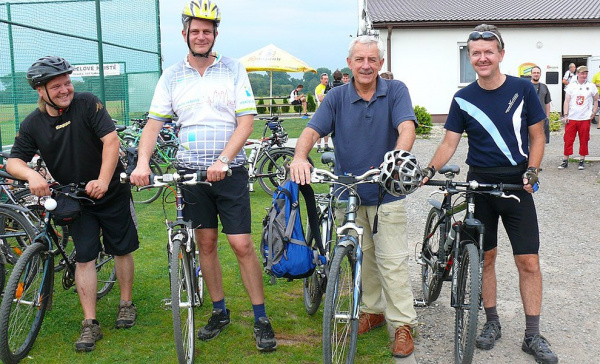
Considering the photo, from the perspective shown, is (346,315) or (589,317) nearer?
(346,315)

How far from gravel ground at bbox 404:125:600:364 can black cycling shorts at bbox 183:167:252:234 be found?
4.84 feet

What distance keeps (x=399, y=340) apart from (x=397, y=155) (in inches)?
55.3

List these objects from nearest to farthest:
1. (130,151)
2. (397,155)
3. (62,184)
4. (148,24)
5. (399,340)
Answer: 1. (397,155)
2. (399,340)
3. (62,184)
4. (130,151)
5. (148,24)

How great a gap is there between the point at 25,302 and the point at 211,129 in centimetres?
173

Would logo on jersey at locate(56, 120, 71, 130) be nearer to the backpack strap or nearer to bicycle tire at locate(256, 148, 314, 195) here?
the backpack strap

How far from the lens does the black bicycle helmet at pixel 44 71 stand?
4.07 m

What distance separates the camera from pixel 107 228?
4633 mm

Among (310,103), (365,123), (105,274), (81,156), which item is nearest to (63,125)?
(81,156)

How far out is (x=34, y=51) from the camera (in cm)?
878

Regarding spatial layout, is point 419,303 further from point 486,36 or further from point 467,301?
point 486,36

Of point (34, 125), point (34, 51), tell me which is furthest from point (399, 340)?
point (34, 51)

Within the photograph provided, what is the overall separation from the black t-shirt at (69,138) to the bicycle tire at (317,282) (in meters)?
1.66

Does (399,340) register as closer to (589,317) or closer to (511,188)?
(511,188)

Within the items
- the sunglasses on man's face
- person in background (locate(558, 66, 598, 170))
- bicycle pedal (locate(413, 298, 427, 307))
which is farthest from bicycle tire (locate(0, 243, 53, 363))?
person in background (locate(558, 66, 598, 170))
